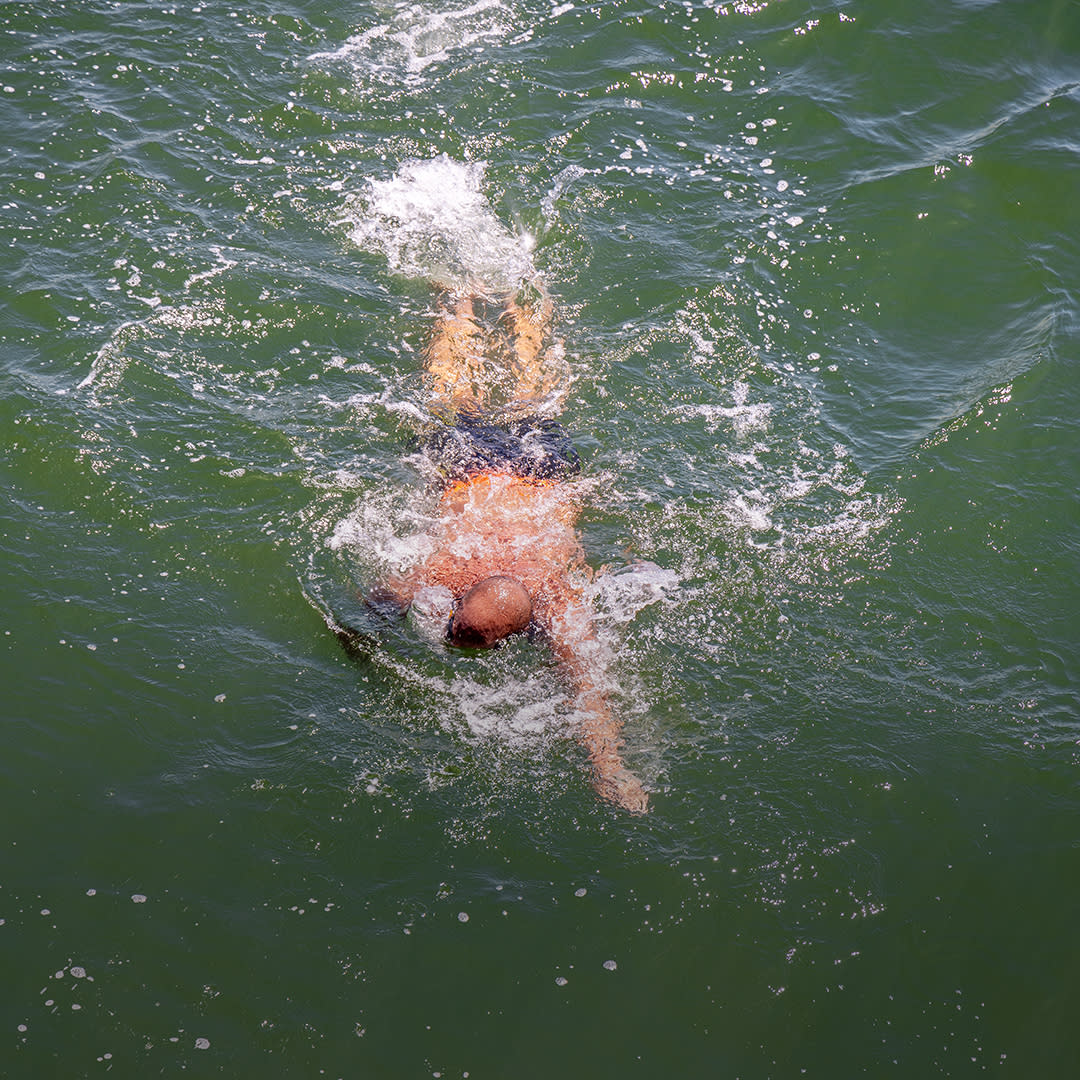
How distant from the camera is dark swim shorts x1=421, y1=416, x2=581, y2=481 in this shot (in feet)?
24.4

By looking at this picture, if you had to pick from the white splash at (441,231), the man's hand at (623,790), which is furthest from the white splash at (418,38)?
the man's hand at (623,790)

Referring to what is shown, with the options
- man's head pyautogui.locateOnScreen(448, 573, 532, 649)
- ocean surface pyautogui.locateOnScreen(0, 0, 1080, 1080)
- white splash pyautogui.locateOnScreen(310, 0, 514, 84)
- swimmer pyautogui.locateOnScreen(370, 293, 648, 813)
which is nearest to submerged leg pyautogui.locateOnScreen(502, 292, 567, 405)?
swimmer pyautogui.locateOnScreen(370, 293, 648, 813)

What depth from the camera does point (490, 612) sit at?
6176mm

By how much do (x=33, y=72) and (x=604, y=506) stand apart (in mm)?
7180

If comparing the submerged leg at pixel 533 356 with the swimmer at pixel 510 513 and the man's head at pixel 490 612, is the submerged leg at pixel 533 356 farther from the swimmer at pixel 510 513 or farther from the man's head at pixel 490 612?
the man's head at pixel 490 612

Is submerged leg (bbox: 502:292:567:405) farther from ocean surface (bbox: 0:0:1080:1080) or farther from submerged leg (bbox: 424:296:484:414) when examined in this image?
submerged leg (bbox: 424:296:484:414)

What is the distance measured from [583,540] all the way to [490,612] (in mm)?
1305

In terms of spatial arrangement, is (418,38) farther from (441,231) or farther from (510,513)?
(510,513)

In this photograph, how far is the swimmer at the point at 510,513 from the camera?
625 cm

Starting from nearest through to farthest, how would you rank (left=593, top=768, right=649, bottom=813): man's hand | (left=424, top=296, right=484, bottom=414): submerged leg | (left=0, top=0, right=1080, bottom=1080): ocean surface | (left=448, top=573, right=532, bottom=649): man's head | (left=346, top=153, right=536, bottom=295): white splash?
(left=0, top=0, right=1080, bottom=1080): ocean surface → (left=593, top=768, right=649, bottom=813): man's hand → (left=448, top=573, right=532, bottom=649): man's head → (left=424, top=296, right=484, bottom=414): submerged leg → (left=346, top=153, right=536, bottom=295): white splash

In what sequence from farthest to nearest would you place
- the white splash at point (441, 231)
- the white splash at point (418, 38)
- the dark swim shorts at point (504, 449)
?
the white splash at point (418, 38)
the white splash at point (441, 231)
the dark swim shorts at point (504, 449)

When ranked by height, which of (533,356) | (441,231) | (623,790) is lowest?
(623,790)

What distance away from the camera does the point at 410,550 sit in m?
7.00

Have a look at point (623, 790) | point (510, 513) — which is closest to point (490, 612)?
point (510, 513)
